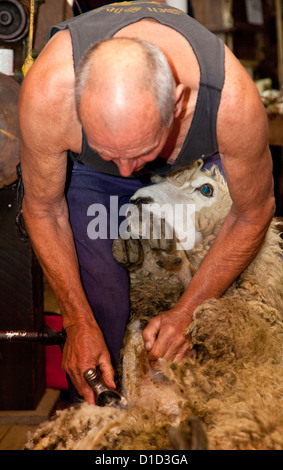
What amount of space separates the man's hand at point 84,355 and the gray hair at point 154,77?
0.71m

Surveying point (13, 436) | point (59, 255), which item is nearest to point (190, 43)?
point (59, 255)

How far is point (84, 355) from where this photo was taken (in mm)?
1484

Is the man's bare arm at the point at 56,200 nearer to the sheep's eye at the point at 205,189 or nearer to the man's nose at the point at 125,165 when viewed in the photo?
the man's nose at the point at 125,165

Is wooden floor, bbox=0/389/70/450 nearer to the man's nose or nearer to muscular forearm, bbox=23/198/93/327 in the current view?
muscular forearm, bbox=23/198/93/327

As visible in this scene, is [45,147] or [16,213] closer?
[45,147]

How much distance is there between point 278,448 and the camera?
A: 0.96m

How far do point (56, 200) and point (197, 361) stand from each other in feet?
2.43

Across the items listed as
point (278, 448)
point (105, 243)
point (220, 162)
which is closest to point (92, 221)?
point (105, 243)

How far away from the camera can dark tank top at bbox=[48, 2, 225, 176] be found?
A: 4.51ft

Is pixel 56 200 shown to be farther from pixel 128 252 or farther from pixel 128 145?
pixel 128 145

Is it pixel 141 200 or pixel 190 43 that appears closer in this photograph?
pixel 190 43

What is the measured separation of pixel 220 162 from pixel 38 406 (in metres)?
1.62

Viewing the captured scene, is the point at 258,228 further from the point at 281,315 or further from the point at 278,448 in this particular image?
the point at 278,448

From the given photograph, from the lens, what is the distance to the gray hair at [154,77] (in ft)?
3.93
